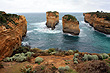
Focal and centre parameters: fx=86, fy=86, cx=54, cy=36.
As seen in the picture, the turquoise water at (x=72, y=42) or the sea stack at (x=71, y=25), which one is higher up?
the sea stack at (x=71, y=25)

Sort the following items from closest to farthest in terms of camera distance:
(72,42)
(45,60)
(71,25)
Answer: (45,60)
(72,42)
(71,25)

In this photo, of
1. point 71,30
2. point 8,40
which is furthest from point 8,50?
point 71,30

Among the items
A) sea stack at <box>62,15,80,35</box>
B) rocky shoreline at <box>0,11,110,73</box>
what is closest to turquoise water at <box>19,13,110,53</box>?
sea stack at <box>62,15,80,35</box>

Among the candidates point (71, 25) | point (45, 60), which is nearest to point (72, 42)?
point (71, 25)

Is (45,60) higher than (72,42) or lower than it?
higher

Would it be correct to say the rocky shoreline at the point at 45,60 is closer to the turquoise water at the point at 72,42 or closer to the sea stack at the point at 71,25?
the turquoise water at the point at 72,42

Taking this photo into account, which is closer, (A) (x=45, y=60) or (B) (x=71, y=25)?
(A) (x=45, y=60)

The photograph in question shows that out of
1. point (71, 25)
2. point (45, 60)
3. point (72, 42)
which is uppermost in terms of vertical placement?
point (71, 25)

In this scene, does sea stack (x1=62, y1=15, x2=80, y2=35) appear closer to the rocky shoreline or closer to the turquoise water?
the turquoise water

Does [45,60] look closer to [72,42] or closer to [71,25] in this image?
[72,42]

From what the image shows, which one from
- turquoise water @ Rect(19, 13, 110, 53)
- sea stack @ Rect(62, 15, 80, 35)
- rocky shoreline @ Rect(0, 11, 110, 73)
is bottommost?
A: turquoise water @ Rect(19, 13, 110, 53)

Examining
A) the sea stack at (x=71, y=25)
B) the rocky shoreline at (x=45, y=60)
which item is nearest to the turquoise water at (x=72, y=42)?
the sea stack at (x=71, y=25)
